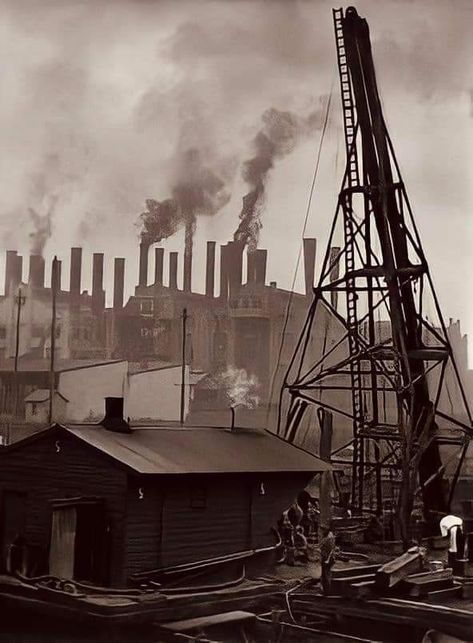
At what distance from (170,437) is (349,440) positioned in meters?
0.81

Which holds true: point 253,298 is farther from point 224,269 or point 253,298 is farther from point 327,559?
point 327,559

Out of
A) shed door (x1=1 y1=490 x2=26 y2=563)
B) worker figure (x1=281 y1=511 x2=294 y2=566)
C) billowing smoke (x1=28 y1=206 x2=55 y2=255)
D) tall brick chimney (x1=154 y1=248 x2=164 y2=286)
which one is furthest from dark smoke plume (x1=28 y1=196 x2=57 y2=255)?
worker figure (x1=281 y1=511 x2=294 y2=566)

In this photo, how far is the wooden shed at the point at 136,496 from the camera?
10.2 feet

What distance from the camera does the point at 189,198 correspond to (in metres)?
3.61

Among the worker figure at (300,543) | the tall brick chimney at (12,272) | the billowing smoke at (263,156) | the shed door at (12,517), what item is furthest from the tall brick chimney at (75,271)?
the worker figure at (300,543)

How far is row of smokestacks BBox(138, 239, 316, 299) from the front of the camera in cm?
356

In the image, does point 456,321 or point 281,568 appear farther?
point 456,321

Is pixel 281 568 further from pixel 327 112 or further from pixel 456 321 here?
pixel 327 112

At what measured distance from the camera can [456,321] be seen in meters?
3.81

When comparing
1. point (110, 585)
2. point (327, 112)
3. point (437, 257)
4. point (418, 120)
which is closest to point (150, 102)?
point (327, 112)

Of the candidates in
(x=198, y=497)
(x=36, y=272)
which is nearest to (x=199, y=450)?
(x=198, y=497)

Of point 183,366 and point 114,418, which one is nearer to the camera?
point 114,418

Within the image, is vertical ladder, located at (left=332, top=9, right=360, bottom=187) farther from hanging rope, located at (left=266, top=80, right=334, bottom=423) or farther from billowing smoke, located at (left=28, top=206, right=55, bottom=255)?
billowing smoke, located at (left=28, top=206, right=55, bottom=255)

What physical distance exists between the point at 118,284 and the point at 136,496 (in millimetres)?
911
